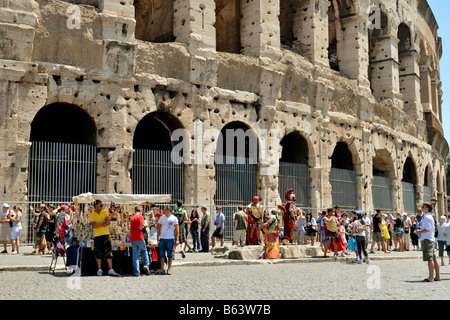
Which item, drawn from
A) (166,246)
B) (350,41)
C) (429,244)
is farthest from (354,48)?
(166,246)

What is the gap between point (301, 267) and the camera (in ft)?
35.5

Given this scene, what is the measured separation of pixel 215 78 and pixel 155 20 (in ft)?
10.7

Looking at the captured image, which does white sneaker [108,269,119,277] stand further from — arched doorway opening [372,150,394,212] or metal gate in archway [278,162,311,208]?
arched doorway opening [372,150,394,212]

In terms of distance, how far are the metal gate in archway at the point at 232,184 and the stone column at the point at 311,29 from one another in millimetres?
5017

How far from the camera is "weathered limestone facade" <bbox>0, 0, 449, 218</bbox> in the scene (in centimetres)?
1386

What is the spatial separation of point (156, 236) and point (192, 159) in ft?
21.5

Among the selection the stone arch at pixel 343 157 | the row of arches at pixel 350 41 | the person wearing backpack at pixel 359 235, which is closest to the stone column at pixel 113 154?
the row of arches at pixel 350 41

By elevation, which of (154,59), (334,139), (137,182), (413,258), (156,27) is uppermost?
(156,27)

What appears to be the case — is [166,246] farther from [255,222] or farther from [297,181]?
[297,181]

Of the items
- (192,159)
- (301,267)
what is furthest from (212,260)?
(192,159)

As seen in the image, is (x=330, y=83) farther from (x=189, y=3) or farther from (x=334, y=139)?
(x=189, y=3)

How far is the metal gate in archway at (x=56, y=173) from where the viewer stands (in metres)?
13.7

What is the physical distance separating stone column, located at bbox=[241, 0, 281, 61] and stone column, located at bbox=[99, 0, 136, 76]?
4533mm

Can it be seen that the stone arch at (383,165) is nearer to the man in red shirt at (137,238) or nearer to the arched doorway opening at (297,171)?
the arched doorway opening at (297,171)
